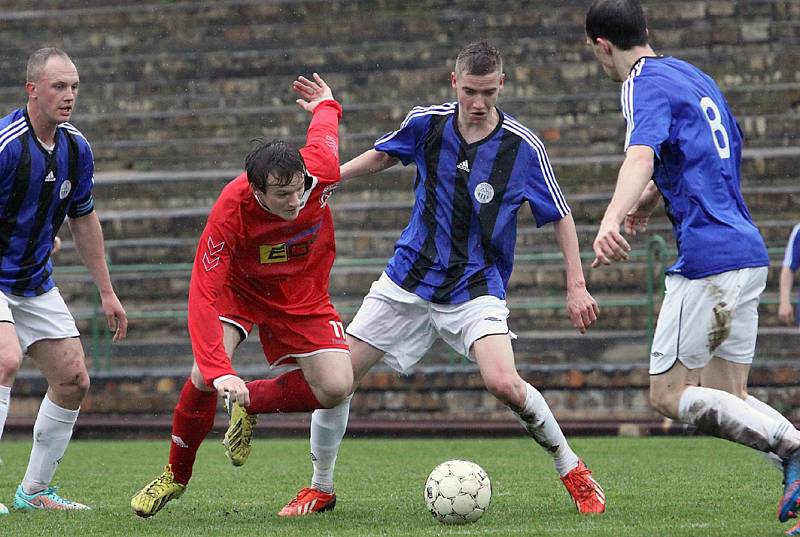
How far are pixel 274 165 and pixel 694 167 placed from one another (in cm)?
177

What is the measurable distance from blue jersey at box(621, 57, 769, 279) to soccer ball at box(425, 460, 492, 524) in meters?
1.29

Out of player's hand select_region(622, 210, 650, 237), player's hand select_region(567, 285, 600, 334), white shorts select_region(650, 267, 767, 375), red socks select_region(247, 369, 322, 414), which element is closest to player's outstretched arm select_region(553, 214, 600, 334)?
player's hand select_region(567, 285, 600, 334)

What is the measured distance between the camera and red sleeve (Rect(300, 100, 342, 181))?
621 cm

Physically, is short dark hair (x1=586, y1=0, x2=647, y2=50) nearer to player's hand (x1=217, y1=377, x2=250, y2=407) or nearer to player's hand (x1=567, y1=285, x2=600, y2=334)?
player's hand (x1=567, y1=285, x2=600, y2=334)

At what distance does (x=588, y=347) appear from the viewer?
42.8 feet

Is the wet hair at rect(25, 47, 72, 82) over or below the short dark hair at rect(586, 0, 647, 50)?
below

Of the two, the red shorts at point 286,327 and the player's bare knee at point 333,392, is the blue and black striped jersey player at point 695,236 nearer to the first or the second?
the player's bare knee at point 333,392

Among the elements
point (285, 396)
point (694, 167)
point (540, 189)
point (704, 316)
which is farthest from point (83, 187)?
point (704, 316)

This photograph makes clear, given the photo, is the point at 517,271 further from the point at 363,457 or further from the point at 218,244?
the point at 218,244

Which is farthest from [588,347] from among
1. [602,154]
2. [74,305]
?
[74,305]

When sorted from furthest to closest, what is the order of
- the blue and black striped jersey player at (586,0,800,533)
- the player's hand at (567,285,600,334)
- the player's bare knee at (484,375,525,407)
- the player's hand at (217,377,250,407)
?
1. the player's hand at (567,285,600,334)
2. the player's bare knee at (484,375,525,407)
3. the player's hand at (217,377,250,407)
4. the blue and black striped jersey player at (586,0,800,533)

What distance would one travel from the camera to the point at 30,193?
6.56 metres

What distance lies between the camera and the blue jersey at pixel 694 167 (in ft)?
17.5

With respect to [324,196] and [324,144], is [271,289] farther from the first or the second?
[324,144]
